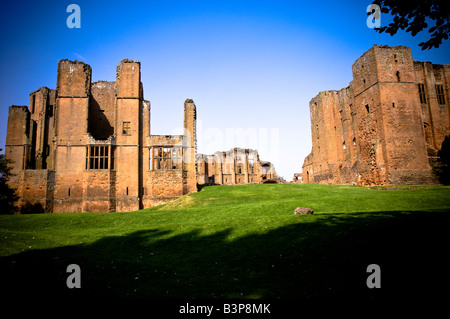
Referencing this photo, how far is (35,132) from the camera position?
3644cm

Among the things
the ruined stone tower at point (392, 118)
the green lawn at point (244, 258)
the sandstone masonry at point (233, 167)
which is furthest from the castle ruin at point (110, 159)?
the sandstone masonry at point (233, 167)

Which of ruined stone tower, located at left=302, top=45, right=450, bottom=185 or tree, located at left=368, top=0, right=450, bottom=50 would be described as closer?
tree, located at left=368, top=0, right=450, bottom=50

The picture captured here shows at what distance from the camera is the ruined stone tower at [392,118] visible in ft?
95.7

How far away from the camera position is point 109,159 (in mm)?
27125

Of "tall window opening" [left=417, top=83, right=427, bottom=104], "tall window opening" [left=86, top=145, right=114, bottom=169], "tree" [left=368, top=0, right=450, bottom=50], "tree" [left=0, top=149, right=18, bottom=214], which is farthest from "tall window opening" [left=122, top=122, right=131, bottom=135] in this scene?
"tall window opening" [left=417, top=83, right=427, bottom=104]

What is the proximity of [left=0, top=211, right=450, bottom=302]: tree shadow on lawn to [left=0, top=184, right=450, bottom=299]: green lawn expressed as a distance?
2 cm

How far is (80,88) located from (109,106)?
455 centimetres

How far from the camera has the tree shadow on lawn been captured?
575cm

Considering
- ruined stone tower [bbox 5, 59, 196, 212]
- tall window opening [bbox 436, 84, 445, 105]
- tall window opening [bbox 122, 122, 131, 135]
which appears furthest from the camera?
tall window opening [bbox 436, 84, 445, 105]

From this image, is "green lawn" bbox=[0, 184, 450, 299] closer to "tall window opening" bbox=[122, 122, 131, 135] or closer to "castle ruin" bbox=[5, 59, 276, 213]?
"castle ruin" bbox=[5, 59, 276, 213]

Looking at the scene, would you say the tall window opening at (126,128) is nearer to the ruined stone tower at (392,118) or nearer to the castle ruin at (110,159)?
the castle ruin at (110,159)

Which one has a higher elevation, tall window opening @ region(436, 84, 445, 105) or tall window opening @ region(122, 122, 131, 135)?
tall window opening @ region(436, 84, 445, 105)
